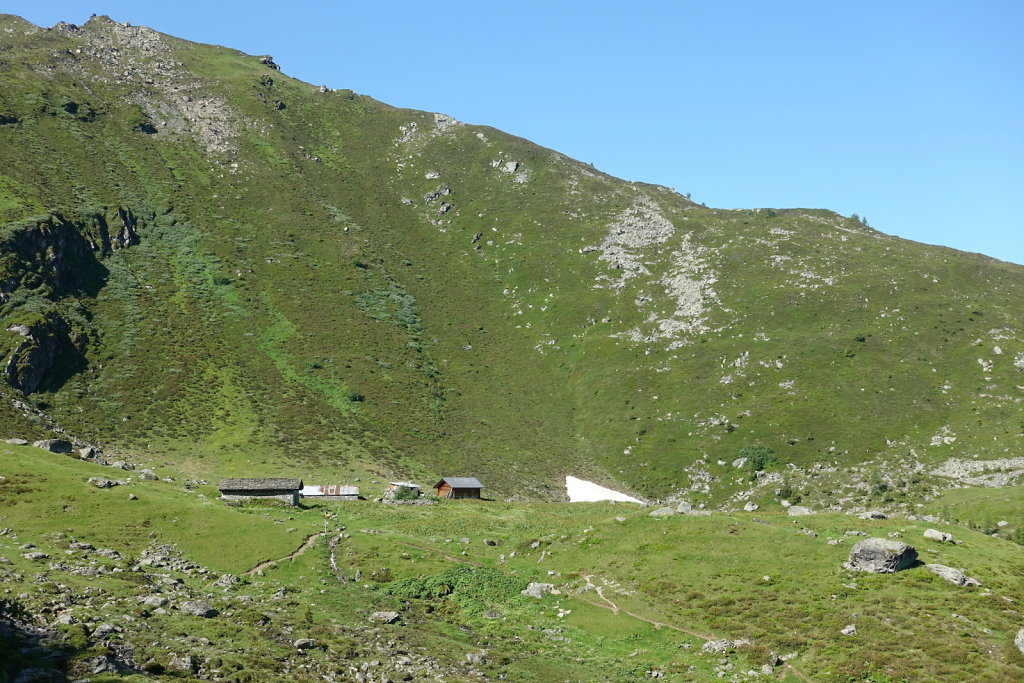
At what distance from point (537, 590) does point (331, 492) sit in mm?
38788

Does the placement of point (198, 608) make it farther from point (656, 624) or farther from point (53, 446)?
point (53, 446)

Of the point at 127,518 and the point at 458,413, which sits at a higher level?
the point at 458,413

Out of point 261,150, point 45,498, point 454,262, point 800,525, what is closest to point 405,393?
point 454,262

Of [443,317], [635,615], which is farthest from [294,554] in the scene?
[443,317]

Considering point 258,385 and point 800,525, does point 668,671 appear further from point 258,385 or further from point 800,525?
point 258,385

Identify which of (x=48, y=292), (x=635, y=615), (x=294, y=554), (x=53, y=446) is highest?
(x=48, y=292)

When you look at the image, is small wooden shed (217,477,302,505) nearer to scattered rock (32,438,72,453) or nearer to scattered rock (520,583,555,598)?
scattered rock (32,438,72,453)

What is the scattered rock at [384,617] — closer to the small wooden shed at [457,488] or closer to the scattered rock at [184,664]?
the scattered rock at [184,664]

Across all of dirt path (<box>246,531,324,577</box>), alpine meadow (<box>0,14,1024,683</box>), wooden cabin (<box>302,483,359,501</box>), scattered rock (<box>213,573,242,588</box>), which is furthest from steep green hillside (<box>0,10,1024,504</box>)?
scattered rock (<box>213,573,242,588</box>)

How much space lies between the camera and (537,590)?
147 ft

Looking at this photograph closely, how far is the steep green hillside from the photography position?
9681 centimetres

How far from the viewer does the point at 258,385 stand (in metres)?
109

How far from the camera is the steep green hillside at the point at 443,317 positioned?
96.8 meters

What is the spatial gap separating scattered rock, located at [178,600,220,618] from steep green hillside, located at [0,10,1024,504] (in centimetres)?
5191
